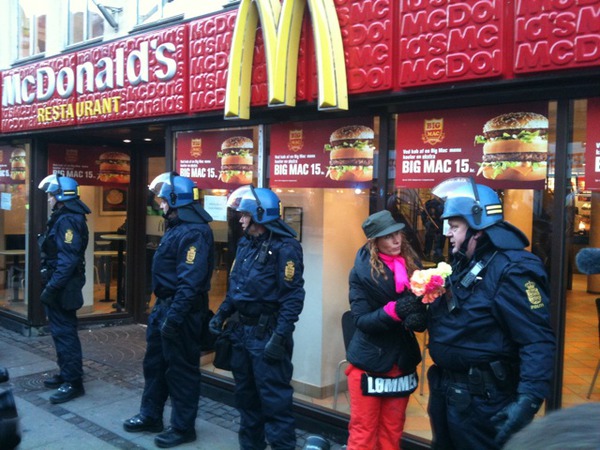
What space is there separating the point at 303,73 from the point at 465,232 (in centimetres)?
256

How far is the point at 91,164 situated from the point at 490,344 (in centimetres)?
763

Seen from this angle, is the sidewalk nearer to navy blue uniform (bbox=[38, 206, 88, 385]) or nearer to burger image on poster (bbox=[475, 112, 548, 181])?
navy blue uniform (bbox=[38, 206, 88, 385])

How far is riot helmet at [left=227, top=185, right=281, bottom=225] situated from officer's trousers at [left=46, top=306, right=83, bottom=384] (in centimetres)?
266

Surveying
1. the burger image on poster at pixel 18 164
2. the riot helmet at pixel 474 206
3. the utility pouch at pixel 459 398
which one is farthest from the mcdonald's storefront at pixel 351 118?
the utility pouch at pixel 459 398

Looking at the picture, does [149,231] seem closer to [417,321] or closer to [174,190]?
[174,190]

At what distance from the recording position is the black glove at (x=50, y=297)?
244 inches

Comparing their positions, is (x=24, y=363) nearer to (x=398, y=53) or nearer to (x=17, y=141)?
(x=17, y=141)

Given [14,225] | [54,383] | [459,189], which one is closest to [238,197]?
[459,189]

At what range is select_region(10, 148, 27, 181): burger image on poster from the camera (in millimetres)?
9398

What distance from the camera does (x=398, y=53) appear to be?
15.8 feet

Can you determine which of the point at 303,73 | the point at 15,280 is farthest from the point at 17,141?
the point at 303,73

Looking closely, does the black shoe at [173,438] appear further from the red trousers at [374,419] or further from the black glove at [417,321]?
the black glove at [417,321]

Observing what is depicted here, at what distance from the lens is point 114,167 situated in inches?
376

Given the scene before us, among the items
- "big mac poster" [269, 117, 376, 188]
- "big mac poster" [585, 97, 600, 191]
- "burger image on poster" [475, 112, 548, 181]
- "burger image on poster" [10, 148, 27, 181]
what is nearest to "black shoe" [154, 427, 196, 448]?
"big mac poster" [269, 117, 376, 188]
